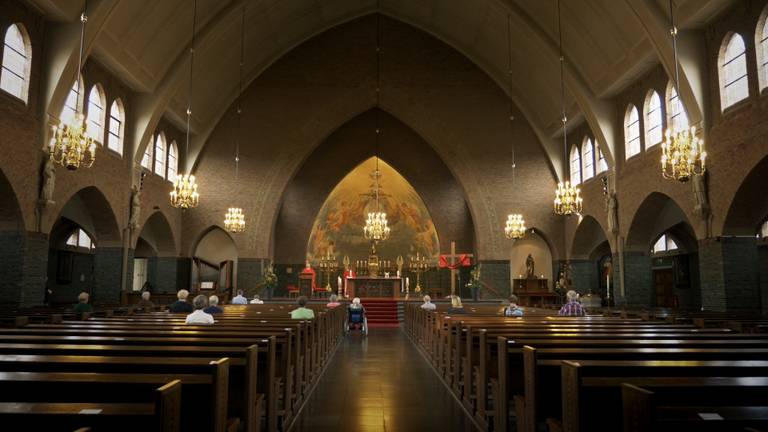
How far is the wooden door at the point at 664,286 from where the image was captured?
82.4 ft

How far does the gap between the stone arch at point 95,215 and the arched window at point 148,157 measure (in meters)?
3.00

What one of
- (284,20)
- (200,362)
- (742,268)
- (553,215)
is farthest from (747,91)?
(284,20)

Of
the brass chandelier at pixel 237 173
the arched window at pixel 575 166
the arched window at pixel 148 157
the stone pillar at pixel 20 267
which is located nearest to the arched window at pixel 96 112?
the arched window at pixel 148 157

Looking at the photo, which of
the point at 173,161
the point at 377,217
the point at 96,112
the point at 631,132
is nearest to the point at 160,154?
the point at 173,161

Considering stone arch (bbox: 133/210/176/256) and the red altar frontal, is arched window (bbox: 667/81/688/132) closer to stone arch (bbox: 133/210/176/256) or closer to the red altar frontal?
the red altar frontal

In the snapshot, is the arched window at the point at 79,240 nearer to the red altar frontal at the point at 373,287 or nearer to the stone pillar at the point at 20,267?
the stone pillar at the point at 20,267

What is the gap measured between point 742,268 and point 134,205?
20.5m

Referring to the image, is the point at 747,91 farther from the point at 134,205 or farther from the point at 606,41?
the point at 134,205

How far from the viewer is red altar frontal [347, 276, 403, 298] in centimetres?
2494

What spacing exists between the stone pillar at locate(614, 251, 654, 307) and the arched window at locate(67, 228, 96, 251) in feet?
72.6

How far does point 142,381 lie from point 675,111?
1876 centimetres

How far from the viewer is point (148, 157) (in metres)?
23.0

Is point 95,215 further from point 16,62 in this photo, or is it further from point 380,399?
point 380,399

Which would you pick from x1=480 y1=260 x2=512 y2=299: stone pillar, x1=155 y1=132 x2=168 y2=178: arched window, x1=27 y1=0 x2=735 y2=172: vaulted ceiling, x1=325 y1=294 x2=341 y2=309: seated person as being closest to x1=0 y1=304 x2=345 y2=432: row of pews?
x1=325 y1=294 x2=341 y2=309: seated person
